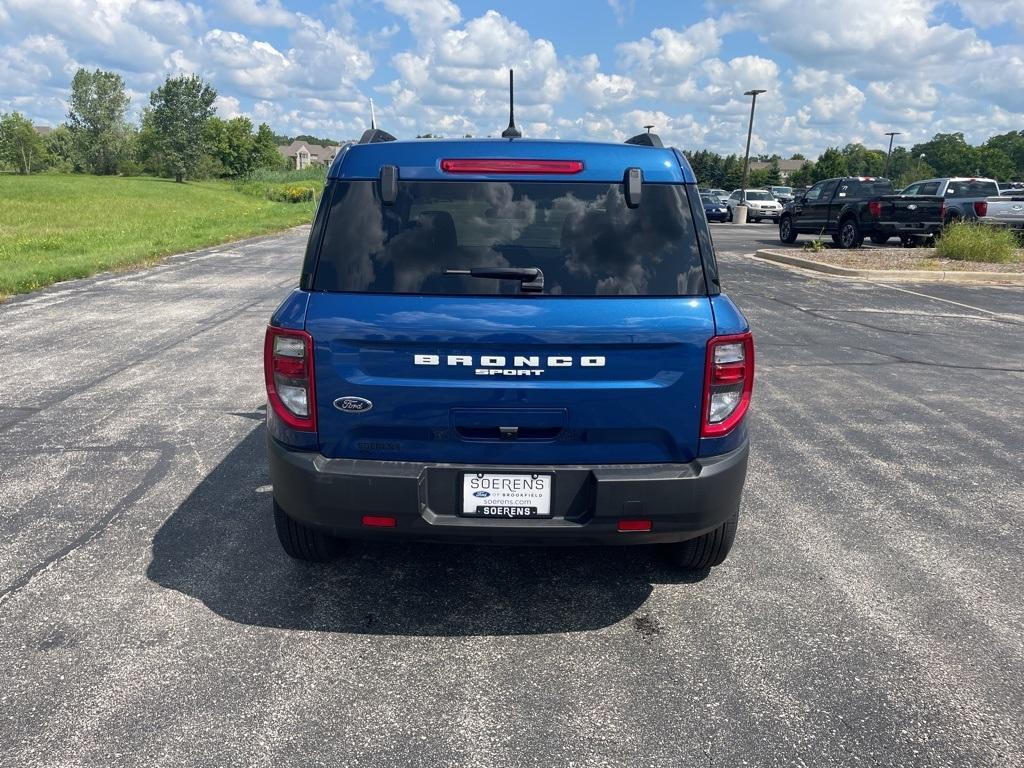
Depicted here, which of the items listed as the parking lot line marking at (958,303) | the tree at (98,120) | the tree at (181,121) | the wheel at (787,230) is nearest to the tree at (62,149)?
the tree at (98,120)

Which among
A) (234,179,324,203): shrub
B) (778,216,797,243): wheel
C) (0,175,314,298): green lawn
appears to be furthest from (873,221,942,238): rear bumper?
(234,179,324,203): shrub

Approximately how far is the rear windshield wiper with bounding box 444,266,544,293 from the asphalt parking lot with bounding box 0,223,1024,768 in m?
1.43

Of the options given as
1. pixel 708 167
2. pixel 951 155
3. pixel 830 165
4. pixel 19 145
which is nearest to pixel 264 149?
pixel 19 145

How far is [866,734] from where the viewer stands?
273 cm

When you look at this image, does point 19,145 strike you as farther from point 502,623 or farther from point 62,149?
point 502,623

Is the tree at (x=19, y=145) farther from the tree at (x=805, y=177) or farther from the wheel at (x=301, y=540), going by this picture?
the wheel at (x=301, y=540)

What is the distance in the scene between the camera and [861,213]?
2083cm

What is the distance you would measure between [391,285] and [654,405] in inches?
44.2

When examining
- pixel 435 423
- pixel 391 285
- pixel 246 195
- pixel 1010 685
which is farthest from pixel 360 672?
pixel 246 195

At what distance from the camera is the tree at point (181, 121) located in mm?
105125

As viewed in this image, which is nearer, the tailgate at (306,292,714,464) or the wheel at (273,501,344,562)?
the tailgate at (306,292,714,464)

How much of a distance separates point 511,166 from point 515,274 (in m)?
0.47

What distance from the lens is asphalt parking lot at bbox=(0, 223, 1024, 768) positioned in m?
2.69

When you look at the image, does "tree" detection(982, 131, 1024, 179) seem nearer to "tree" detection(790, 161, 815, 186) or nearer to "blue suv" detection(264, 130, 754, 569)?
"tree" detection(790, 161, 815, 186)
